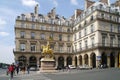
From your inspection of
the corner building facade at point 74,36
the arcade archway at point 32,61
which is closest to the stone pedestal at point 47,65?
the corner building facade at point 74,36

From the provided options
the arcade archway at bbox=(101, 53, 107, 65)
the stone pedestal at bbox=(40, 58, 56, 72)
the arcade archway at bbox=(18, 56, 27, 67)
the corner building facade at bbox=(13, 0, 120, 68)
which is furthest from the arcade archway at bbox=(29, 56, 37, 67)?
the stone pedestal at bbox=(40, 58, 56, 72)

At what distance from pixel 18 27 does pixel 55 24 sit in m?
12.5

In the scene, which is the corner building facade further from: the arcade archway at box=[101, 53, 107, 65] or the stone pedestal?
the stone pedestal

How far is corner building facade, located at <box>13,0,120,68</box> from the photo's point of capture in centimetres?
5759

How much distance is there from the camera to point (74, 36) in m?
73.4

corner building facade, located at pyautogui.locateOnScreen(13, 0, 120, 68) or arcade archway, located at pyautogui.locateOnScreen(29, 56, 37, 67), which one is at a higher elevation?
corner building facade, located at pyautogui.locateOnScreen(13, 0, 120, 68)

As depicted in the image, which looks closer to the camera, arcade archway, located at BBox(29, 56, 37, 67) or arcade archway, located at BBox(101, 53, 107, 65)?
arcade archway, located at BBox(101, 53, 107, 65)

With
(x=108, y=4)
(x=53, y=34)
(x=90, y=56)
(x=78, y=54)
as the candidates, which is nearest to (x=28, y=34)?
(x=53, y=34)

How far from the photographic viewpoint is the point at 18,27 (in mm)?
67688

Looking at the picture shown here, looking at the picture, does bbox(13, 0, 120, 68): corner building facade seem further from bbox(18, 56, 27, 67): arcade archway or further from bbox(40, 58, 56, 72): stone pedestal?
bbox(40, 58, 56, 72): stone pedestal

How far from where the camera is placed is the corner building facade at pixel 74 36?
5759cm

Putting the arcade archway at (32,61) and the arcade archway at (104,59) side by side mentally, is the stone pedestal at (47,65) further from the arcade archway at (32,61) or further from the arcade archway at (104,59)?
the arcade archway at (32,61)

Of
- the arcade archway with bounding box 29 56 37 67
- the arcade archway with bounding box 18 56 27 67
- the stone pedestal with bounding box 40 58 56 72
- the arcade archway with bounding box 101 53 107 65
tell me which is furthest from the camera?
the arcade archway with bounding box 29 56 37 67

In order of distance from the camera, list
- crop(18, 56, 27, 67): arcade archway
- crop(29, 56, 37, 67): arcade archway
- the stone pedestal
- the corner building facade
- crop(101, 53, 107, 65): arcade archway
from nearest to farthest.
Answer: the stone pedestal < the corner building facade < crop(101, 53, 107, 65): arcade archway < crop(18, 56, 27, 67): arcade archway < crop(29, 56, 37, 67): arcade archway
